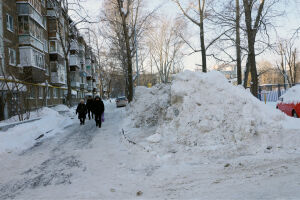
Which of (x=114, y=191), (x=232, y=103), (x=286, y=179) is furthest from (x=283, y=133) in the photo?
(x=114, y=191)

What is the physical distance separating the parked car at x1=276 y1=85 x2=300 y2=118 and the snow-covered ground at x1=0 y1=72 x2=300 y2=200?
3.18 metres

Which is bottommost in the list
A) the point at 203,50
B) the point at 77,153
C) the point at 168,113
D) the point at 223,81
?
the point at 77,153

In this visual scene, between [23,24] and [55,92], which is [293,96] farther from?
[55,92]

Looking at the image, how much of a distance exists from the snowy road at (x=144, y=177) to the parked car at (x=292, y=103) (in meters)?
4.77

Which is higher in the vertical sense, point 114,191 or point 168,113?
point 168,113

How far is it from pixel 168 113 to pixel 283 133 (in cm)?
344

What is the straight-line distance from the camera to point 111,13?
25.8 m

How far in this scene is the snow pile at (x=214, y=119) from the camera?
246 inches

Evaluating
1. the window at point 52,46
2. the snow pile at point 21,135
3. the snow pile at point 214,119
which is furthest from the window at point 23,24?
the snow pile at point 214,119

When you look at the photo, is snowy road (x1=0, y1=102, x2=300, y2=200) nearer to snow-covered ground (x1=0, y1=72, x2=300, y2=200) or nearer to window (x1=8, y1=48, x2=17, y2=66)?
snow-covered ground (x1=0, y1=72, x2=300, y2=200)

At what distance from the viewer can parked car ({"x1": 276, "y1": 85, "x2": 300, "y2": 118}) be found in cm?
933

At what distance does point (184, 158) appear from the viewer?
5.74 meters

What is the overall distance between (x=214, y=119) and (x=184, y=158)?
5.69 ft

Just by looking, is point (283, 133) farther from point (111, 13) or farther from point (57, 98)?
point (57, 98)
